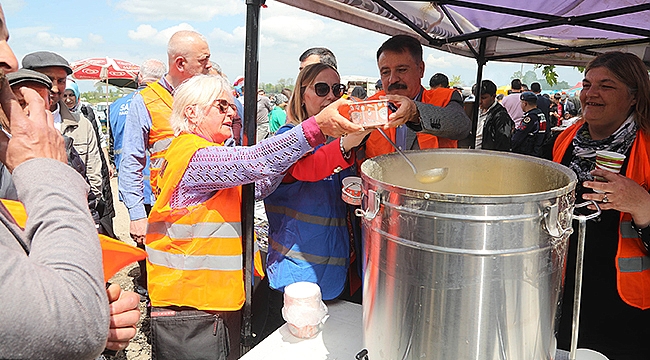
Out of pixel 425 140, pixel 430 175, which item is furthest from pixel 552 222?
pixel 425 140

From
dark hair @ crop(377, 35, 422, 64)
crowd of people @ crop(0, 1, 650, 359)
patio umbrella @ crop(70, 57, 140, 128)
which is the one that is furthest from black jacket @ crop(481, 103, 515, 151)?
patio umbrella @ crop(70, 57, 140, 128)

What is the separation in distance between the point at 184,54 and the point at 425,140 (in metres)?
2.00

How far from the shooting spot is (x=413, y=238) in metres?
0.99

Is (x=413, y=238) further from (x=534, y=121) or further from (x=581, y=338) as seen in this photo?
(x=534, y=121)

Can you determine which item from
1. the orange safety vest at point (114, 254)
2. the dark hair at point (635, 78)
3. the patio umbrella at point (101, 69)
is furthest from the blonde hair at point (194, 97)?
the patio umbrella at point (101, 69)

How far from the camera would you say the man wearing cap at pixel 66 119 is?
3289 millimetres

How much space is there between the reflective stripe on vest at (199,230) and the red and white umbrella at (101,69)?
14524mm

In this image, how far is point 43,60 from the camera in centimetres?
328

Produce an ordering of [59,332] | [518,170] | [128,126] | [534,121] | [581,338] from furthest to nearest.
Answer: [534,121], [128,126], [581,338], [518,170], [59,332]

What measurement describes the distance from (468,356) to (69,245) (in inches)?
34.0

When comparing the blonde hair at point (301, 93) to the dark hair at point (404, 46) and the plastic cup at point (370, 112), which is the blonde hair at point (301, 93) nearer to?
the dark hair at point (404, 46)

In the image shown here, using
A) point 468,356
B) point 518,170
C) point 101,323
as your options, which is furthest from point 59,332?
point 518,170

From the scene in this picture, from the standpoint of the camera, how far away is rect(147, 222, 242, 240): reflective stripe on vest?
1763 millimetres

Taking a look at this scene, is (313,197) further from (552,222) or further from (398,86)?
(552,222)
